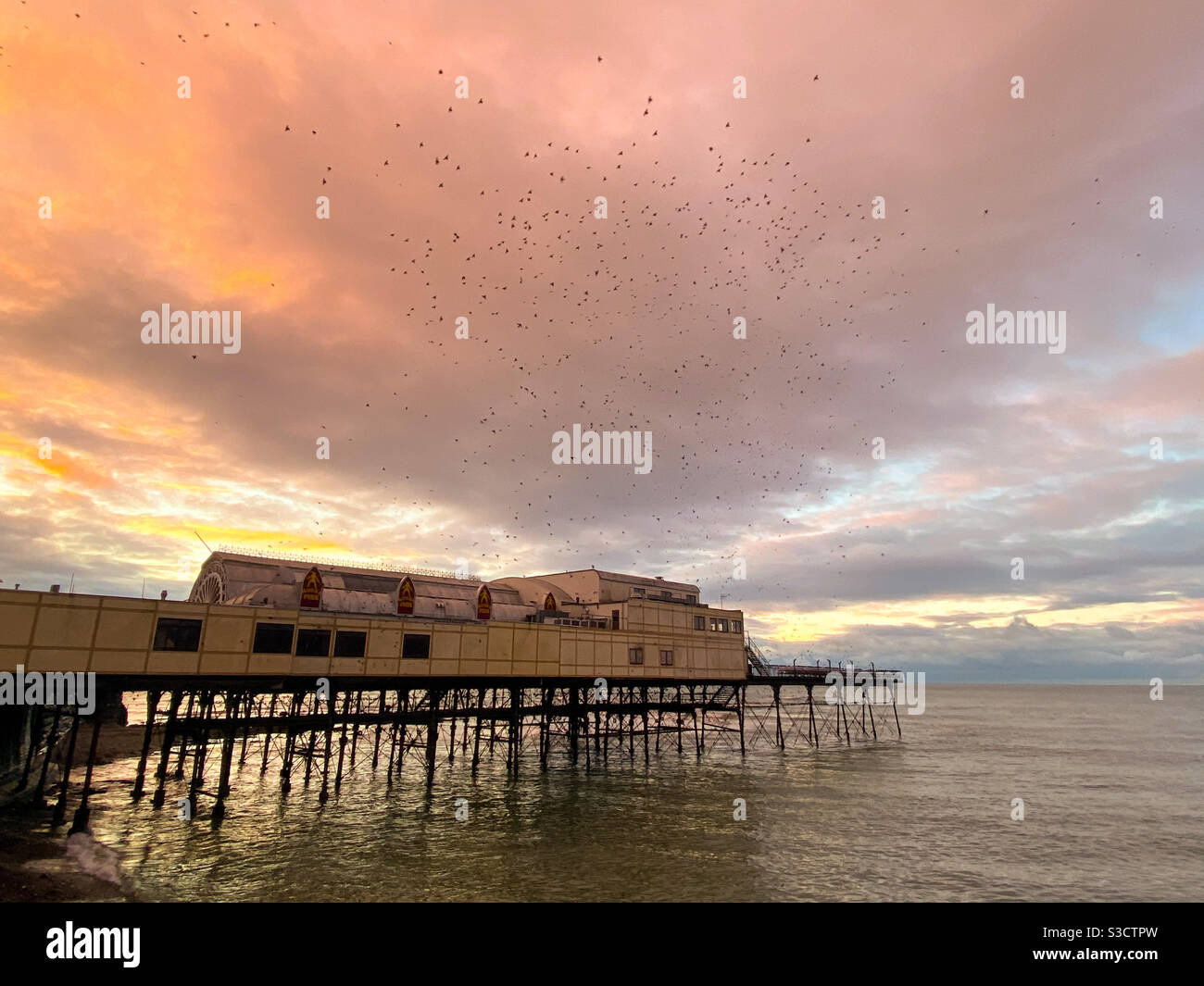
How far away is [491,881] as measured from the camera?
25.6 metres

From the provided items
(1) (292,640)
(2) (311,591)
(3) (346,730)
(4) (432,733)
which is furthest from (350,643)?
(3) (346,730)

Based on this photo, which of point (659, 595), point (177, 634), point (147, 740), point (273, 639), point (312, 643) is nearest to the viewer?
point (177, 634)

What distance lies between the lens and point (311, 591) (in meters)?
35.6

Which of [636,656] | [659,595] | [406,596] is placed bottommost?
[636,656]

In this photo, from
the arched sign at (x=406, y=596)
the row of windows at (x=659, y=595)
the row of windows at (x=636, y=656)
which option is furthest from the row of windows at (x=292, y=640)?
the row of windows at (x=659, y=595)

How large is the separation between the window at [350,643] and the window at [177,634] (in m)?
6.23

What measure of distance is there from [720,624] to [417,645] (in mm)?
31370

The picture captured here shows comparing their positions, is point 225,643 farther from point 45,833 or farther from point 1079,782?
point 1079,782

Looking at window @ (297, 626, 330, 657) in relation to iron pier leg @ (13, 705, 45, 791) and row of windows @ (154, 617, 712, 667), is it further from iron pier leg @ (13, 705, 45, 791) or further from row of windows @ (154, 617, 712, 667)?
iron pier leg @ (13, 705, 45, 791)

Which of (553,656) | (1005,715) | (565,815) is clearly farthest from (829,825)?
(1005,715)

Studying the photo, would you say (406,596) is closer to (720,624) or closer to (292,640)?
(292,640)

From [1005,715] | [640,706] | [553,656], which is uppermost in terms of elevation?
[553,656]

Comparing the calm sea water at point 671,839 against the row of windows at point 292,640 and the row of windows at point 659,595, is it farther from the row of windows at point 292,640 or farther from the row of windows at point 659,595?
the row of windows at point 659,595
